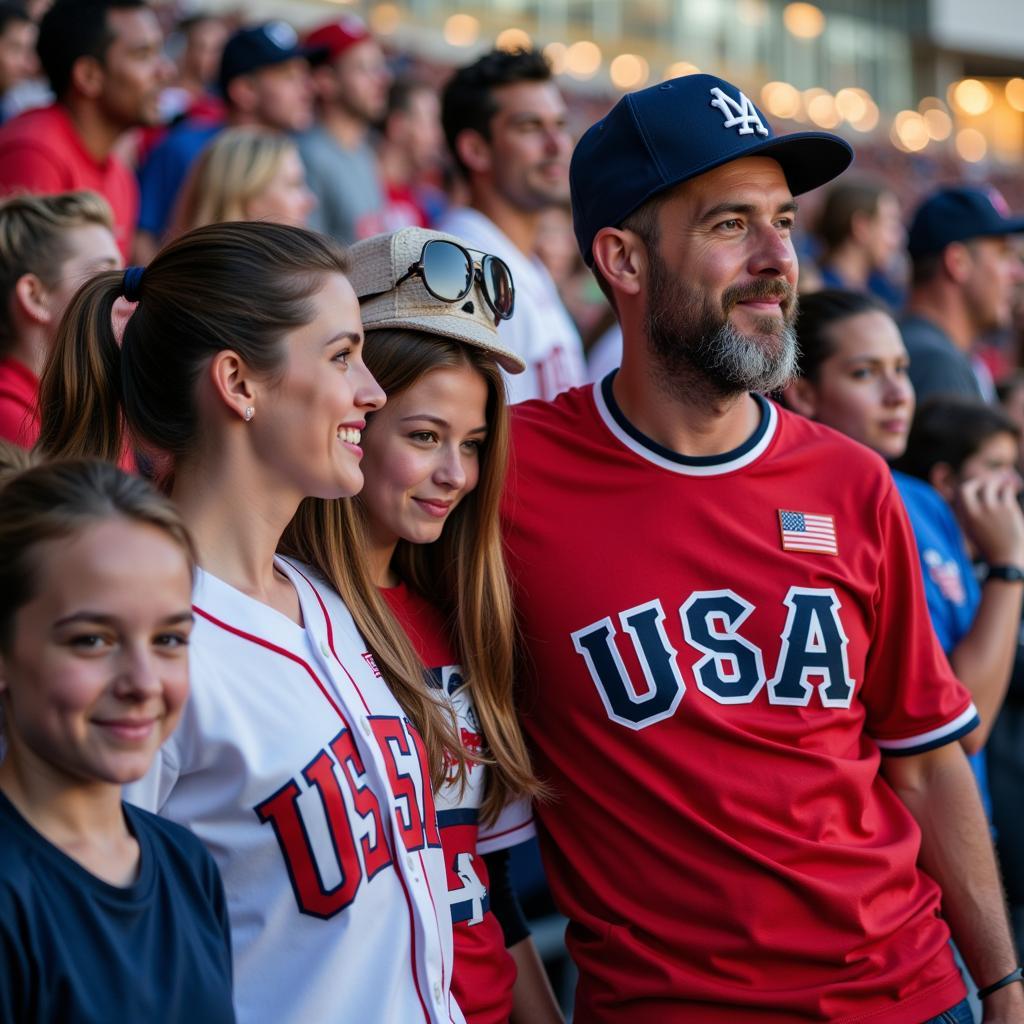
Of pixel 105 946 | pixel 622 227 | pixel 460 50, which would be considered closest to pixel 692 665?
pixel 622 227

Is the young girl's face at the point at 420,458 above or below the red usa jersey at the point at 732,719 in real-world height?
above

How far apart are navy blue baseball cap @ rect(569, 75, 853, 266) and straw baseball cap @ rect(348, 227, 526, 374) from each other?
1.16 ft

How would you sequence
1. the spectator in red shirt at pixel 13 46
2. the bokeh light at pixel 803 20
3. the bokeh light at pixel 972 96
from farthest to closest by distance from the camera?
the bokeh light at pixel 972 96
the bokeh light at pixel 803 20
the spectator in red shirt at pixel 13 46

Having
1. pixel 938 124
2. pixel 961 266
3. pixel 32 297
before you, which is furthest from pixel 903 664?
pixel 938 124

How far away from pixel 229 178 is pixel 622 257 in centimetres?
204

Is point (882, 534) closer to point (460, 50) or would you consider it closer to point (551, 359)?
point (551, 359)

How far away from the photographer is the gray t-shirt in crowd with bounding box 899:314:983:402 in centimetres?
475

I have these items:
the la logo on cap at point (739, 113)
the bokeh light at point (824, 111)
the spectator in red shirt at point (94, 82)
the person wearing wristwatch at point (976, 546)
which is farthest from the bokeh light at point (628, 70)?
the la logo on cap at point (739, 113)

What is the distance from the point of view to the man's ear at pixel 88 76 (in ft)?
16.5

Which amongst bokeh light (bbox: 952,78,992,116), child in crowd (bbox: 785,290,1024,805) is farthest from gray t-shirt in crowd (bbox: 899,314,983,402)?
bokeh light (bbox: 952,78,992,116)

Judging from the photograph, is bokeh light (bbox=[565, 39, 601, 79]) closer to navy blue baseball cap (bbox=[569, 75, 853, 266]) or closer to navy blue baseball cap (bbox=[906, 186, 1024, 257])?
navy blue baseball cap (bbox=[906, 186, 1024, 257])

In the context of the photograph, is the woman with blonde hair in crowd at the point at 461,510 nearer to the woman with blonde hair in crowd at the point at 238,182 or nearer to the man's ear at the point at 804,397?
the man's ear at the point at 804,397

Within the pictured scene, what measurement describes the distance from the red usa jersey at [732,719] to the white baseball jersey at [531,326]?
1328 millimetres

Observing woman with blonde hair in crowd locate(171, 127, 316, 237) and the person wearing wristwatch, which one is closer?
the person wearing wristwatch
